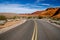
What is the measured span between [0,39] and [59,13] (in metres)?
127

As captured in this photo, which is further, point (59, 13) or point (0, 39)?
point (59, 13)

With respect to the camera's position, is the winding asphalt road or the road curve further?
the winding asphalt road

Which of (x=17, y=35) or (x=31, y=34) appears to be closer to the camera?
(x=17, y=35)

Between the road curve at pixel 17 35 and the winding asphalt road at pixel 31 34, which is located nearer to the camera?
the road curve at pixel 17 35

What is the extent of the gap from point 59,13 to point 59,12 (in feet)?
4.49

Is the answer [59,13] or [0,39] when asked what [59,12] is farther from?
[0,39]

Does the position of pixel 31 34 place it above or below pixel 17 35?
below

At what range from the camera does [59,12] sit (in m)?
137

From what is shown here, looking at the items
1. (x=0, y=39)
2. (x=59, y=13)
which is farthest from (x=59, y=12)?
(x=0, y=39)

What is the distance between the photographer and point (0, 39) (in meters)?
12.4

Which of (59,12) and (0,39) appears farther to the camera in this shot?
(59,12)
